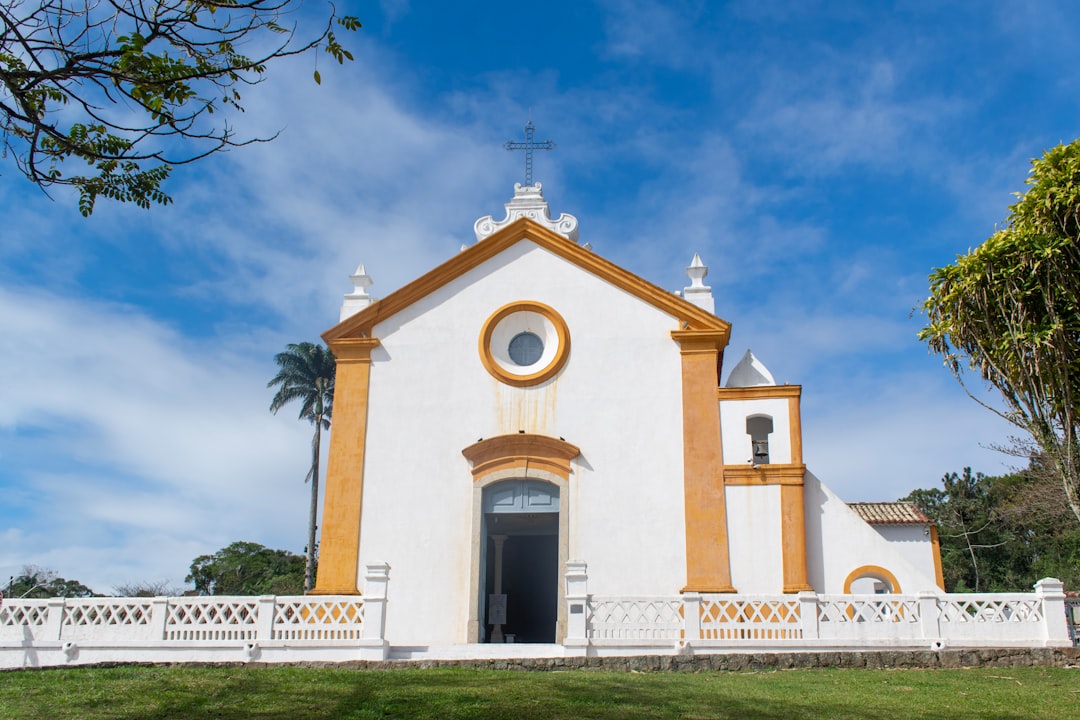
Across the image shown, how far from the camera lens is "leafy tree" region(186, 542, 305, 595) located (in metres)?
39.6

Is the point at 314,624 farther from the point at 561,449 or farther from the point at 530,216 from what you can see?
the point at 530,216

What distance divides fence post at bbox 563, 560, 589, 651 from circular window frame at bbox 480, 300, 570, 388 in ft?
15.5

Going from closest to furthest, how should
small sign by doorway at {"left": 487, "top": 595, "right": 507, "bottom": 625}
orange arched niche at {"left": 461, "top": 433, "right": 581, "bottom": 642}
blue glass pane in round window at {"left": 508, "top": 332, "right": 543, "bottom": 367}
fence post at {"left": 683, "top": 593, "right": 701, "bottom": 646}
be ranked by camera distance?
fence post at {"left": 683, "top": 593, "right": 701, "bottom": 646} < orange arched niche at {"left": 461, "top": 433, "right": 581, "bottom": 642} < small sign by doorway at {"left": 487, "top": 595, "right": 507, "bottom": 625} < blue glass pane in round window at {"left": 508, "top": 332, "right": 543, "bottom": 367}

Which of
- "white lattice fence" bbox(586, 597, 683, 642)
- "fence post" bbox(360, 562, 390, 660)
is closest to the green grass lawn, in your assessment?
"fence post" bbox(360, 562, 390, 660)

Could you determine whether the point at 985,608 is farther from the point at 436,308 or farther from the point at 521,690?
the point at 436,308

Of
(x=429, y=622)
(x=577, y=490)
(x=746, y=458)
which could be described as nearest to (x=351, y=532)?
(x=429, y=622)

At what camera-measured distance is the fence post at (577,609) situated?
13.1 m

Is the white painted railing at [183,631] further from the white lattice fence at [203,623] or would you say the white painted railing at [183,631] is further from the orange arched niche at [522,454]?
the orange arched niche at [522,454]

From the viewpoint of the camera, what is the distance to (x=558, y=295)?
1819cm

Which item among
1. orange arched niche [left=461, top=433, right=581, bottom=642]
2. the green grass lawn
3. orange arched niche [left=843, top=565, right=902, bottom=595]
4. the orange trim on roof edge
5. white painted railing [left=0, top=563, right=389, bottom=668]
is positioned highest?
the orange trim on roof edge

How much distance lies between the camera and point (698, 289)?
18094mm

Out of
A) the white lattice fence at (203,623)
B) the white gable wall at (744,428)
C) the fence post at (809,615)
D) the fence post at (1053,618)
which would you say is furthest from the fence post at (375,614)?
the fence post at (1053,618)

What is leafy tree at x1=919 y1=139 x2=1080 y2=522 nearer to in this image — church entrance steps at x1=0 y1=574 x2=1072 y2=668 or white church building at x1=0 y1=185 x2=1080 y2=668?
church entrance steps at x1=0 y1=574 x2=1072 y2=668

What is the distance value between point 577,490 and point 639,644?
3.92 meters
